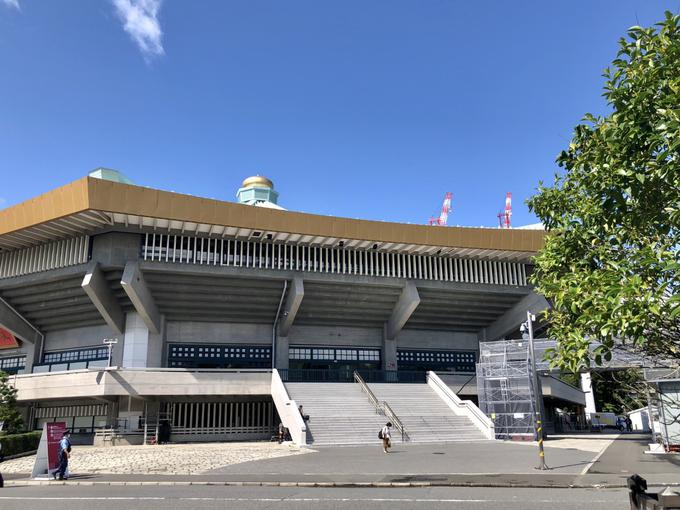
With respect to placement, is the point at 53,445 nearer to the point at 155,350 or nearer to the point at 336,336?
the point at 155,350

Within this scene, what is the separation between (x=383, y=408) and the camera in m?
30.6

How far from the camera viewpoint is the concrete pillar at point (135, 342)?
34.2 meters

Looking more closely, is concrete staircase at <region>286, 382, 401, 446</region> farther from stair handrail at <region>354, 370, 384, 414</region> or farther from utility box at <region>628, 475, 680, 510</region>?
utility box at <region>628, 475, 680, 510</region>

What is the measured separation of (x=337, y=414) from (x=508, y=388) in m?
9.94

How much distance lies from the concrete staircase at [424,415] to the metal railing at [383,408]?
40 centimetres

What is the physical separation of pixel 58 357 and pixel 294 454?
77.3ft

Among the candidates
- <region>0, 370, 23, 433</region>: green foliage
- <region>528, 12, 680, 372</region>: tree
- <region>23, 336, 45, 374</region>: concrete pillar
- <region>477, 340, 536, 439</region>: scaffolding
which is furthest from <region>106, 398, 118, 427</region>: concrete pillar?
<region>528, 12, 680, 372</region>: tree

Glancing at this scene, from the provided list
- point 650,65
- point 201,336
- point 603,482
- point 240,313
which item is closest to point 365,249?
point 240,313

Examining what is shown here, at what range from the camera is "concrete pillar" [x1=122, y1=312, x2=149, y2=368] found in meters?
34.2

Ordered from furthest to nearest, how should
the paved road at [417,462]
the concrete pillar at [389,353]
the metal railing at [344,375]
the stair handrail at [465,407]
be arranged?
the concrete pillar at [389,353]
the metal railing at [344,375]
the stair handrail at [465,407]
the paved road at [417,462]

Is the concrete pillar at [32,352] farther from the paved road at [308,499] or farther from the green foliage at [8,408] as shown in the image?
Result: the paved road at [308,499]

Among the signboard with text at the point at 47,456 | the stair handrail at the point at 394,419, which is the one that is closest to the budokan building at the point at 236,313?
the stair handrail at the point at 394,419

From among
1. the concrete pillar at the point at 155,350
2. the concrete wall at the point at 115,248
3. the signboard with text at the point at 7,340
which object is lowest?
the concrete pillar at the point at 155,350

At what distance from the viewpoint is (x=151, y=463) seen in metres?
19.7
